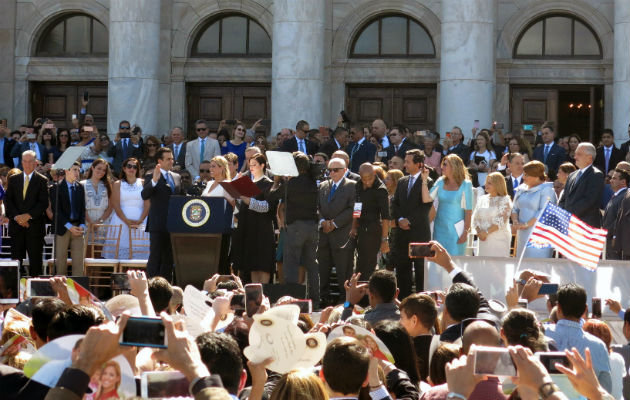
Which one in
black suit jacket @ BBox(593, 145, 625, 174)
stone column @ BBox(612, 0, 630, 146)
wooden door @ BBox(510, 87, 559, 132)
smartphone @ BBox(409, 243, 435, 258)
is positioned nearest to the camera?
smartphone @ BBox(409, 243, 435, 258)

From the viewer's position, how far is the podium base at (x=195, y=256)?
50.3ft

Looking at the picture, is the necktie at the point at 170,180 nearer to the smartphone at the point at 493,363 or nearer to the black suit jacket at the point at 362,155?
the black suit jacket at the point at 362,155

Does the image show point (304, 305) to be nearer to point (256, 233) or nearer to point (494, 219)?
point (494, 219)

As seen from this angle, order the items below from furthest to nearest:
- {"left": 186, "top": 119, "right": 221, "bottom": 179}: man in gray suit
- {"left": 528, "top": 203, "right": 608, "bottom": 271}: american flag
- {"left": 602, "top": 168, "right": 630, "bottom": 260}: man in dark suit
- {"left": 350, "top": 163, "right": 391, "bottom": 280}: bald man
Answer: {"left": 186, "top": 119, "right": 221, "bottom": 179}: man in gray suit → {"left": 602, "top": 168, "right": 630, "bottom": 260}: man in dark suit → {"left": 350, "top": 163, "right": 391, "bottom": 280}: bald man → {"left": 528, "top": 203, "right": 608, "bottom": 271}: american flag

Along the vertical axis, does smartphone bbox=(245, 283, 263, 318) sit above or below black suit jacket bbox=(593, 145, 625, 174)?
below

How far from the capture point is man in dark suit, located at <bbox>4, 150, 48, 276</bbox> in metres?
17.4

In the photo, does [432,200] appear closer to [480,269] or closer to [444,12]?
[480,269]

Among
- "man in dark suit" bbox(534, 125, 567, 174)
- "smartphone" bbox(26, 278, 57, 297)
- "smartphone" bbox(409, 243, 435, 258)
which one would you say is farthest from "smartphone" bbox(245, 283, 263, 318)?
"man in dark suit" bbox(534, 125, 567, 174)

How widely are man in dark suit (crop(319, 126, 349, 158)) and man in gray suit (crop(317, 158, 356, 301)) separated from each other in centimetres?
392

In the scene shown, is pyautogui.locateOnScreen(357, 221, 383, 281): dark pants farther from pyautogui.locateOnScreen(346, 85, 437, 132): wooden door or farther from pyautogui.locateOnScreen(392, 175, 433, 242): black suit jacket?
pyautogui.locateOnScreen(346, 85, 437, 132): wooden door

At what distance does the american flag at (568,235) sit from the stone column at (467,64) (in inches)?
438

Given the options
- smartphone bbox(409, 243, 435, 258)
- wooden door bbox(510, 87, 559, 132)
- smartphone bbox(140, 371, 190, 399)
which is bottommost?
smartphone bbox(140, 371, 190, 399)

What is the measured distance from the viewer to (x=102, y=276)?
57.9 ft

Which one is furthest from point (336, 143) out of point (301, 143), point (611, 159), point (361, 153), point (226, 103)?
point (226, 103)
